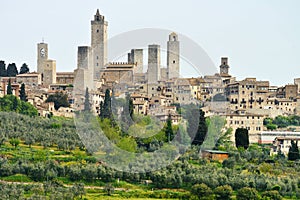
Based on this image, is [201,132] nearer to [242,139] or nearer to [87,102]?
[242,139]

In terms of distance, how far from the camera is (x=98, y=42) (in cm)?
5172

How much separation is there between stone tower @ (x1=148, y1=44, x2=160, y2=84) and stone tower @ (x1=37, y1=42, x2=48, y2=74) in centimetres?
632

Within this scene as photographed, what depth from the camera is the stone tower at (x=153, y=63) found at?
4903 centimetres

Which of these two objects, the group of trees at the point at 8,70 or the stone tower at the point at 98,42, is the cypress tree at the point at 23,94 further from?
the group of trees at the point at 8,70

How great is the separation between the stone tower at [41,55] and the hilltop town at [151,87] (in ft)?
0.36

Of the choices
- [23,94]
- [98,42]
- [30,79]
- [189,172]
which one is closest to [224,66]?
[98,42]

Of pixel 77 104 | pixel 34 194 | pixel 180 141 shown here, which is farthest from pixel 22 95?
pixel 34 194

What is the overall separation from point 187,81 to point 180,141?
482 inches

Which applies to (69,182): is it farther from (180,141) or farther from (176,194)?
(180,141)

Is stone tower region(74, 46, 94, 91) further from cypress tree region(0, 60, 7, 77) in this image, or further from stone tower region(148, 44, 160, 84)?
cypress tree region(0, 60, 7, 77)

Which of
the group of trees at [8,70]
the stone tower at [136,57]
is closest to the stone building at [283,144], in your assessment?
the stone tower at [136,57]

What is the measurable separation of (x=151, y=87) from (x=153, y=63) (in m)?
1.17

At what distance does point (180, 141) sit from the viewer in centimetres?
3722

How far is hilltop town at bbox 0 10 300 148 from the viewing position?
45094 mm
